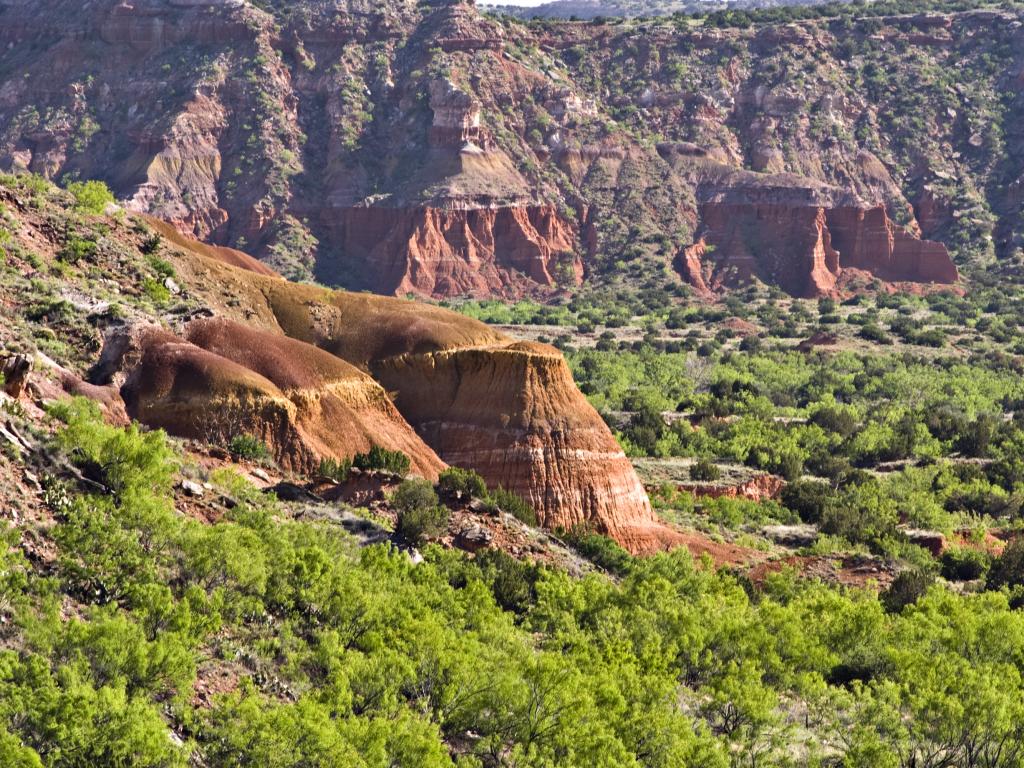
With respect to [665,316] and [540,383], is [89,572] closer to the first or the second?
[540,383]

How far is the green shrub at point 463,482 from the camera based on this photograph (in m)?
58.4

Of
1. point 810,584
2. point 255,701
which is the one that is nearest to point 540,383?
point 810,584

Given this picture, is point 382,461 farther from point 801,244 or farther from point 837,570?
point 801,244

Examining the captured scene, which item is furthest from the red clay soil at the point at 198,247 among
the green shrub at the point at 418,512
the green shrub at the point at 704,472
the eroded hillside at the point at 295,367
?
the green shrub at the point at 704,472

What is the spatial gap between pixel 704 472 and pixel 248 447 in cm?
3868

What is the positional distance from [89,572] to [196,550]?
11.1 ft

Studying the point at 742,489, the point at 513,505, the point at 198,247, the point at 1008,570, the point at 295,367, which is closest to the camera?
the point at 513,505

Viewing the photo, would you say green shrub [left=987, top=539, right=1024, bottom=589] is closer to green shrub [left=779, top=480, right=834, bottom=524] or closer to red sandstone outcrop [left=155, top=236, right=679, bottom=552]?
green shrub [left=779, top=480, right=834, bottom=524]

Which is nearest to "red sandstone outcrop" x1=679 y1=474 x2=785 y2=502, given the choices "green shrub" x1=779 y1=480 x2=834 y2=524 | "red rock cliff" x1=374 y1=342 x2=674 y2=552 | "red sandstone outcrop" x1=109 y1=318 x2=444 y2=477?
"green shrub" x1=779 y1=480 x2=834 y2=524

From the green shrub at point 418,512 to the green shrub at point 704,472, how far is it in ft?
119

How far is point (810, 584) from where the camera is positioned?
6141 cm

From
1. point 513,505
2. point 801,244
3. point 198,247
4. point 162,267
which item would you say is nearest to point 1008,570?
point 513,505

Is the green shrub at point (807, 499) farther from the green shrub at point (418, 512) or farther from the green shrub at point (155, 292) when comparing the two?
the green shrub at point (155, 292)

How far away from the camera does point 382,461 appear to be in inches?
2313
